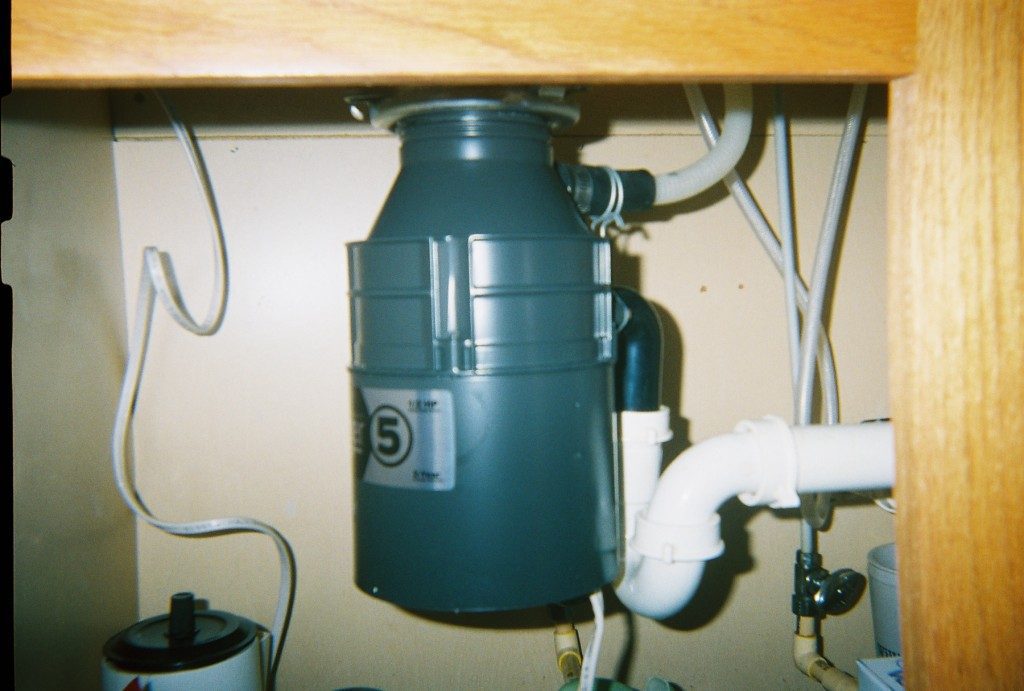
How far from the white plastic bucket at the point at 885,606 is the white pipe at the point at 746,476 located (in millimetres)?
322

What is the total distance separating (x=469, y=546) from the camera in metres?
0.65

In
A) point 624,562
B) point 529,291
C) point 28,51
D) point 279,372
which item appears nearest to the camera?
point 28,51

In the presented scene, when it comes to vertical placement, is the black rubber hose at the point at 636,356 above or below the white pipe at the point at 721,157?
below

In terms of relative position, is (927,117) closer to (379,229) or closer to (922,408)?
(922,408)

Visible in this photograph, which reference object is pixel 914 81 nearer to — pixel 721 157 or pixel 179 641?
pixel 721 157

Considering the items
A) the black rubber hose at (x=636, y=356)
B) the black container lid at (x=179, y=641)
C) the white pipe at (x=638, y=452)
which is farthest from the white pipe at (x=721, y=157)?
the black container lid at (x=179, y=641)

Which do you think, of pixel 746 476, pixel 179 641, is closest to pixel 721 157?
pixel 746 476

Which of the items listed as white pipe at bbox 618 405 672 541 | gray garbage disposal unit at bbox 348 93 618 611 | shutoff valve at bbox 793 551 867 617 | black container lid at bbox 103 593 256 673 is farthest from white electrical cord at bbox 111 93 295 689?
shutoff valve at bbox 793 551 867 617

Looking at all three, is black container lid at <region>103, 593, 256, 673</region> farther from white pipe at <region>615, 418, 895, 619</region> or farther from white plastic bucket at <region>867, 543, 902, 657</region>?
white plastic bucket at <region>867, 543, 902, 657</region>

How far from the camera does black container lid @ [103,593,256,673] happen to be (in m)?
0.81

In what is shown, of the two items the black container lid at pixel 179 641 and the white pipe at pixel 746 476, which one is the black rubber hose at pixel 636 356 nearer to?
the white pipe at pixel 746 476

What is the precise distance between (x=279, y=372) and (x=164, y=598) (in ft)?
1.22

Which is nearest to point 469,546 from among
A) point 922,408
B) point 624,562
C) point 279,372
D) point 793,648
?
point 624,562

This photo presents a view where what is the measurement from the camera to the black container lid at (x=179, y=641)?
815 mm
